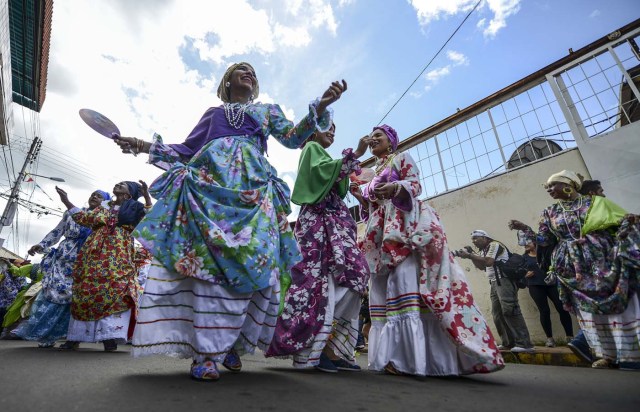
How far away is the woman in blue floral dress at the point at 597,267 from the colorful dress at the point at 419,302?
1.82 m

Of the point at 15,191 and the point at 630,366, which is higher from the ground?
the point at 15,191

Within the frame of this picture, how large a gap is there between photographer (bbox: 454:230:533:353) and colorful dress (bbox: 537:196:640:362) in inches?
53.9

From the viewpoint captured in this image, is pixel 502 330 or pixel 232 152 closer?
pixel 232 152

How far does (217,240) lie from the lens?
5.56 ft

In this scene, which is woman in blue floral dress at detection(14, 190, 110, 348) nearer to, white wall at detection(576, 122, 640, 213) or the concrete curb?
the concrete curb

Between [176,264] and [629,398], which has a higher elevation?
[176,264]

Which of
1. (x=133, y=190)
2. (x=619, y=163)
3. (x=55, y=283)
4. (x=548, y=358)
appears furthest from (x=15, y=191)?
(x=619, y=163)

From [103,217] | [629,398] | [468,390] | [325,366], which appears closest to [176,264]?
[325,366]

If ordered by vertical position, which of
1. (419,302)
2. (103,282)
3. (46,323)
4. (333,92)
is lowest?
(419,302)

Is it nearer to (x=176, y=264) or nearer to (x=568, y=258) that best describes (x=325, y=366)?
(x=176, y=264)

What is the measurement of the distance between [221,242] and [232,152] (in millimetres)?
608

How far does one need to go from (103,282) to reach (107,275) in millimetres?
80

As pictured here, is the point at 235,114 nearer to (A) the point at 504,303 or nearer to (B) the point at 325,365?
(B) the point at 325,365

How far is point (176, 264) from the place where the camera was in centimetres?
169
